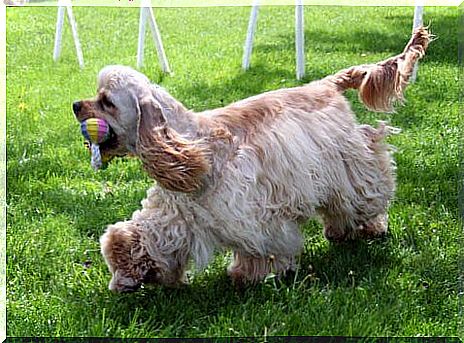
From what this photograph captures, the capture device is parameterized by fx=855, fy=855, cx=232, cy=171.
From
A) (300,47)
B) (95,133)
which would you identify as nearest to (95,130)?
(95,133)

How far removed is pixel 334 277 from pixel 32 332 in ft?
4.53

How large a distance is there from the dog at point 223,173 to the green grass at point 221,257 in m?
0.17

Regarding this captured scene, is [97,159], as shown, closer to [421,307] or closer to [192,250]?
[192,250]

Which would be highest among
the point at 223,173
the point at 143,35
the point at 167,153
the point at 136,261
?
the point at 167,153

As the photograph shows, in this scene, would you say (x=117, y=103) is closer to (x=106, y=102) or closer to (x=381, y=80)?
(x=106, y=102)

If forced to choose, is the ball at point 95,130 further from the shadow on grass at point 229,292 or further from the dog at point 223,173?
the shadow on grass at point 229,292

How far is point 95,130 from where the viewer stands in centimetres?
361

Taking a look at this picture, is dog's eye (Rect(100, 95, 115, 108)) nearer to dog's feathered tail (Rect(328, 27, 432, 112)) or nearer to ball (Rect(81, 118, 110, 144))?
ball (Rect(81, 118, 110, 144))

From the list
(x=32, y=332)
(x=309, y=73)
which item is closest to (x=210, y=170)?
(x=32, y=332)

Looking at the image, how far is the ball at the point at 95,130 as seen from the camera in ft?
11.8

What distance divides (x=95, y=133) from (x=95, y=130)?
0.5 inches

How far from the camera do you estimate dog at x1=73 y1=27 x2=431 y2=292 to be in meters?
3.66

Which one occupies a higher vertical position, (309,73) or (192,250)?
(192,250)

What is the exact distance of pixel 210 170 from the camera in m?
3.71
